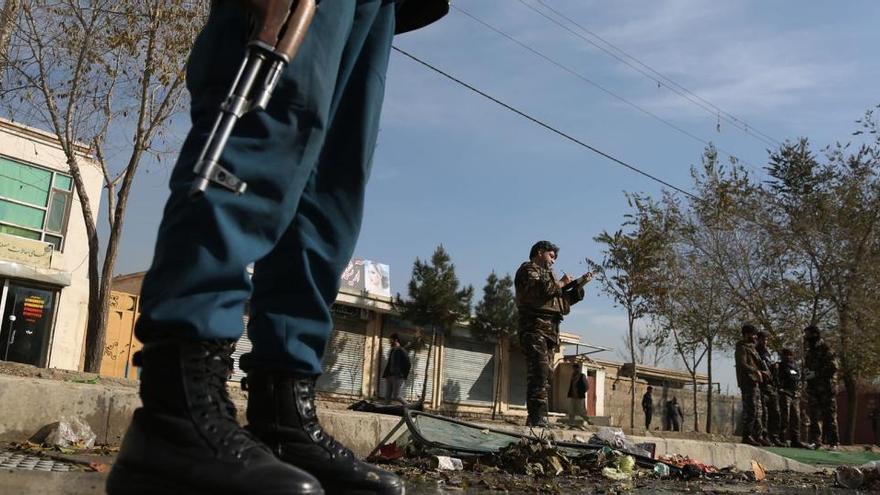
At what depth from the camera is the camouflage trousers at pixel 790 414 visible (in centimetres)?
1329

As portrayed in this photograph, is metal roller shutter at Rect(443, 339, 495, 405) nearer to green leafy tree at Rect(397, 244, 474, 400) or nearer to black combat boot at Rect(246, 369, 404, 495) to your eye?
green leafy tree at Rect(397, 244, 474, 400)

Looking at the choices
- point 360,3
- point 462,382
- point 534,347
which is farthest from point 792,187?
point 360,3

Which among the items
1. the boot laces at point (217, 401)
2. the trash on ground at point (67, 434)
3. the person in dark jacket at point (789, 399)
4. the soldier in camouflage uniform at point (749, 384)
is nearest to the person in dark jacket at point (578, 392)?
Result: the person in dark jacket at point (789, 399)

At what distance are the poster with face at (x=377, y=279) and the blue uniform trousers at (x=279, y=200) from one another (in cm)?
2730

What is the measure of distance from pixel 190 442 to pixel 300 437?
0.96ft

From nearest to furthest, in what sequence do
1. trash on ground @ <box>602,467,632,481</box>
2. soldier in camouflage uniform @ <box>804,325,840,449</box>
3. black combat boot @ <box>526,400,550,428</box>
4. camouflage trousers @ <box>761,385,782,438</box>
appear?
trash on ground @ <box>602,467,632,481</box>, black combat boot @ <box>526,400,550,428</box>, camouflage trousers @ <box>761,385,782,438</box>, soldier in camouflage uniform @ <box>804,325,840,449</box>

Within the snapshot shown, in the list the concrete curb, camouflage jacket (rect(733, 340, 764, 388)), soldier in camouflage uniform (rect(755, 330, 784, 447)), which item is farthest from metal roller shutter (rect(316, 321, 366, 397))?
the concrete curb

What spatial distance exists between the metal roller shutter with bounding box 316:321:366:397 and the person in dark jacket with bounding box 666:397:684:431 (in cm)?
1335

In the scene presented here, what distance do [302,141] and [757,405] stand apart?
40.5ft

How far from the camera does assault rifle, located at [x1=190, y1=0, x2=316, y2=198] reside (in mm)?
1134

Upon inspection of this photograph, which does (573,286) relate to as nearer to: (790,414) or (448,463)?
(448,463)

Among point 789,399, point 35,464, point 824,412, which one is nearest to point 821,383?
point 824,412

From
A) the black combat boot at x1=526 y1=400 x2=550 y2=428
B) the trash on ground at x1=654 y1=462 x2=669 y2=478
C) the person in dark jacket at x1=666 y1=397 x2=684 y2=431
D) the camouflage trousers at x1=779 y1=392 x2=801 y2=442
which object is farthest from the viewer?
the person in dark jacket at x1=666 y1=397 x2=684 y2=431

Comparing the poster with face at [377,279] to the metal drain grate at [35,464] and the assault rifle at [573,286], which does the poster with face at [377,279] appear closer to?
the assault rifle at [573,286]
